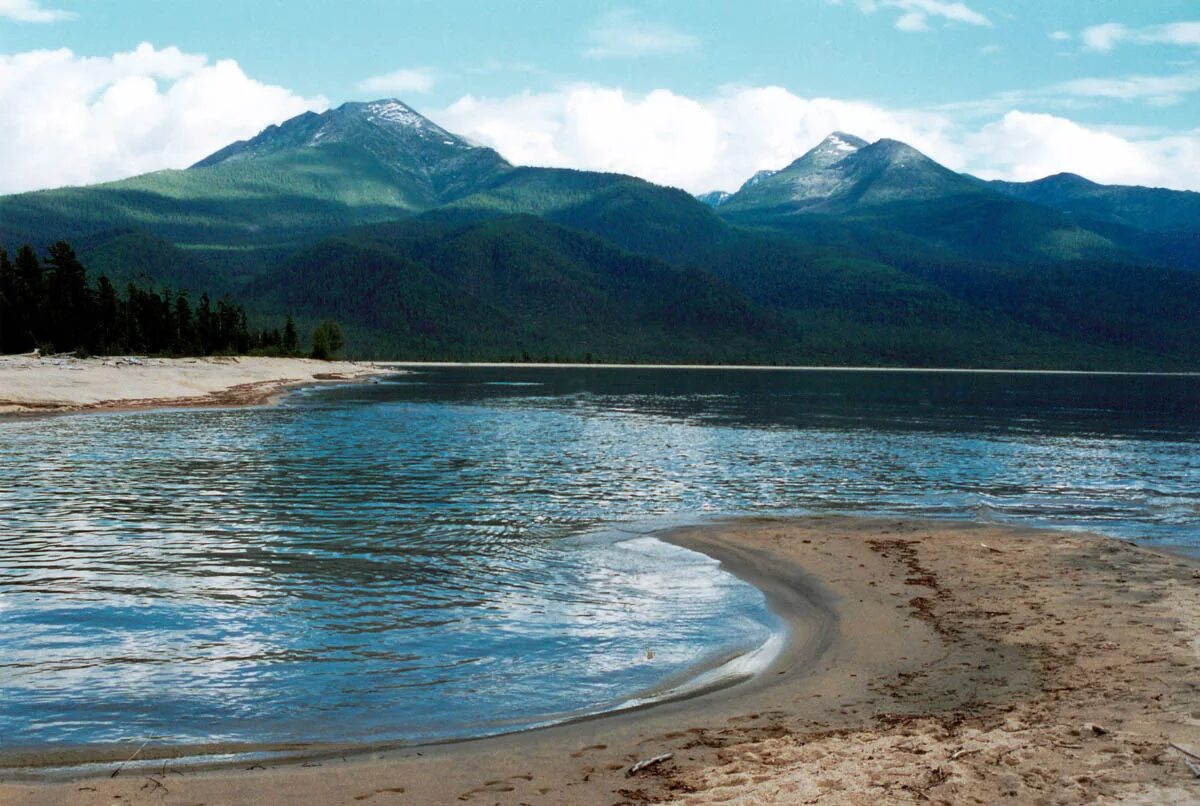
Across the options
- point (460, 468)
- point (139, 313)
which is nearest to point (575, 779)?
point (460, 468)

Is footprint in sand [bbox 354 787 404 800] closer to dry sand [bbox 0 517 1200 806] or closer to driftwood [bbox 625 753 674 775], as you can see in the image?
dry sand [bbox 0 517 1200 806]

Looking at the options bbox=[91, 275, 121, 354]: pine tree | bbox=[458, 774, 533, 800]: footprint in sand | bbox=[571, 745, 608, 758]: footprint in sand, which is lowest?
bbox=[571, 745, 608, 758]: footprint in sand

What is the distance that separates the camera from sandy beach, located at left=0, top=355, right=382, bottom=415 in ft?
207

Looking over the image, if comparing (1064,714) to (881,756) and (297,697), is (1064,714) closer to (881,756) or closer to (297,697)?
(881,756)

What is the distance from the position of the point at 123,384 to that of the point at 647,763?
7480 centimetres

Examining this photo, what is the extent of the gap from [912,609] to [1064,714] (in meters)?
6.21

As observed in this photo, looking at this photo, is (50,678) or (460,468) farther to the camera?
(460,468)

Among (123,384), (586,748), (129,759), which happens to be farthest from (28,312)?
(586,748)

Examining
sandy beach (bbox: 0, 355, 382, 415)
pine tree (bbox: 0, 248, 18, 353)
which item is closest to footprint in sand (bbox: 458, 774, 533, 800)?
sandy beach (bbox: 0, 355, 382, 415)

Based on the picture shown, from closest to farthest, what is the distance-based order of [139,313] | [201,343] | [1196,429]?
1. [1196,429]
2. [139,313]
3. [201,343]

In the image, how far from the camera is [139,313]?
11444 centimetres

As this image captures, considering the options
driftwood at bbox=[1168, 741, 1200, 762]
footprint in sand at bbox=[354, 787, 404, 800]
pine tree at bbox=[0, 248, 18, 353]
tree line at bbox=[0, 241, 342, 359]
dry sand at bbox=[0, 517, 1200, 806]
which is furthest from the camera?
tree line at bbox=[0, 241, 342, 359]

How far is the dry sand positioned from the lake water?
47.0 inches

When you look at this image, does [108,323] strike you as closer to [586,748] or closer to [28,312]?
[28,312]
